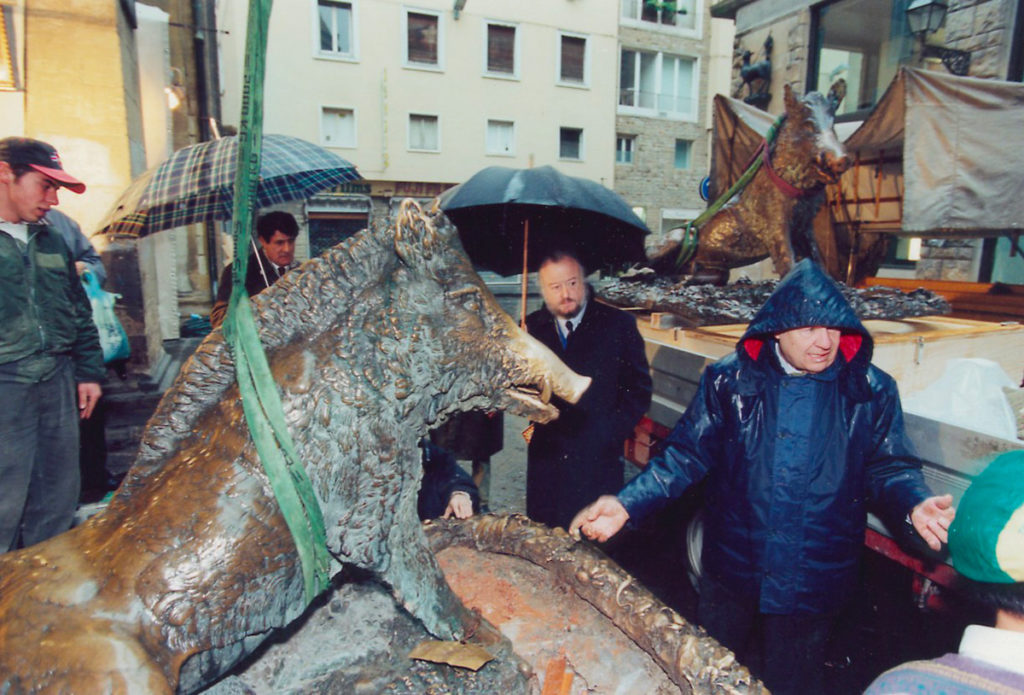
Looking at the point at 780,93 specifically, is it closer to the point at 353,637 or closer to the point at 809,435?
the point at 809,435

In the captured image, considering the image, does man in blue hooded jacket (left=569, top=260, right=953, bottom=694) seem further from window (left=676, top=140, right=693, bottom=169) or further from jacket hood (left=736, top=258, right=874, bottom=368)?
window (left=676, top=140, right=693, bottom=169)

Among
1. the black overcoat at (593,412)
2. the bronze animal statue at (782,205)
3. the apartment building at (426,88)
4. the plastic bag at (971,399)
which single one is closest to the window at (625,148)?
the apartment building at (426,88)

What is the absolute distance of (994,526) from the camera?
0.94 metres

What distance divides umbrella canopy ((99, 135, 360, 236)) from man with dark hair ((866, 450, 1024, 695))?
3.05m

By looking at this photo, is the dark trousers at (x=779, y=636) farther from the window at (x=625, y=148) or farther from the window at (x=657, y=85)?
the window at (x=657, y=85)

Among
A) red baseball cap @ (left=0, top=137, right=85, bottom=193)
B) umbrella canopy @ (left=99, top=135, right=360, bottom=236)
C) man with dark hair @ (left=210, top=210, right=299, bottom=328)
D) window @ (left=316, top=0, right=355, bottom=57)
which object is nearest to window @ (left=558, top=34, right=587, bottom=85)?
window @ (left=316, top=0, right=355, bottom=57)

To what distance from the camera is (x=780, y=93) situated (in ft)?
32.0

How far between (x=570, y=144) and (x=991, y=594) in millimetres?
20746

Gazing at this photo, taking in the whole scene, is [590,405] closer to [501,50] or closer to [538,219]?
[538,219]

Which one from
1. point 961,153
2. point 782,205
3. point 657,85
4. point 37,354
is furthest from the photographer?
point 657,85

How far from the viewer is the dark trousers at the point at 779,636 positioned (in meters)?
1.90

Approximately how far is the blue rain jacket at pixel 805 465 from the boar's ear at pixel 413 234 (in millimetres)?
1041

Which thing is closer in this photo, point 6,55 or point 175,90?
point 6,55

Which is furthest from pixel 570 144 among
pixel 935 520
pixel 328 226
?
pixel 935 520
